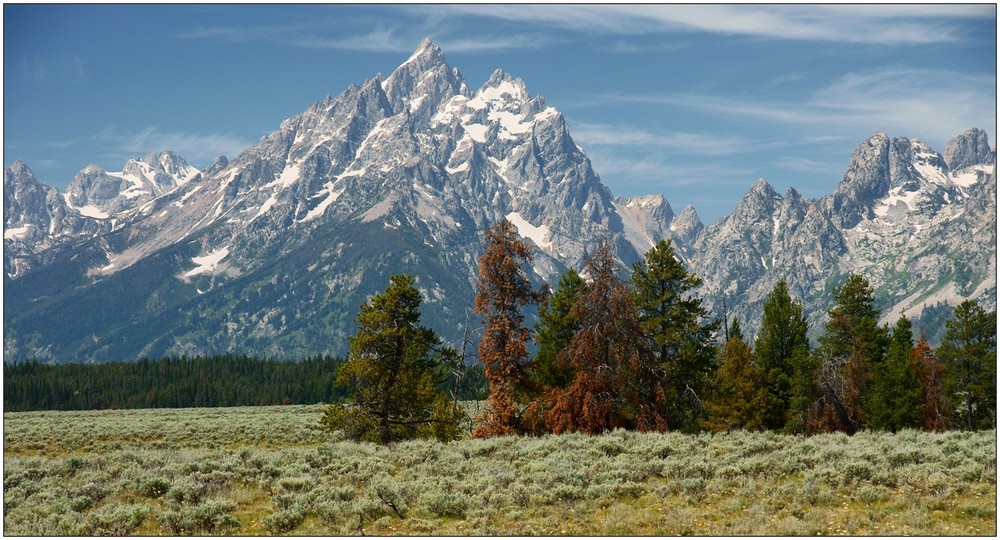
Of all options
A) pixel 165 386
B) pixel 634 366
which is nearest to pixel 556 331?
pixel 634 366

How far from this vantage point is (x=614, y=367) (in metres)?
37.6

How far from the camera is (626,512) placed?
A: 62.3 feet

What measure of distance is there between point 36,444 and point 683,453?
158ft

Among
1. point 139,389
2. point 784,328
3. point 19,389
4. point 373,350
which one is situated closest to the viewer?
point 373,350

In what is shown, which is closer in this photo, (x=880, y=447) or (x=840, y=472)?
(x=840, y=472)

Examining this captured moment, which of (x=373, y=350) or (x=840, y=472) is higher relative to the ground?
(x=373, y=350)

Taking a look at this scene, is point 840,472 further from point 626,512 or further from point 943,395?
point 943,395

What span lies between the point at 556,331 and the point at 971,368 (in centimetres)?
3286

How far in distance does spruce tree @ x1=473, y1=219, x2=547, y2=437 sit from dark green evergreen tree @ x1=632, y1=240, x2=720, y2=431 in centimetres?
653

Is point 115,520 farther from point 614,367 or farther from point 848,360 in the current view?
point 848,360

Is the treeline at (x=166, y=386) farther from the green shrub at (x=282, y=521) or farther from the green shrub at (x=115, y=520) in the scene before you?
the green shrub at (x=282, y=521)

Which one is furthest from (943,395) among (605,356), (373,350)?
(373,350)

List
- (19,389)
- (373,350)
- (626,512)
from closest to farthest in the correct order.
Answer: (626,512)
(373,350)
(19,389)

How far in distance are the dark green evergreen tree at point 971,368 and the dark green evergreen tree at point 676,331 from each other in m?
24.3
